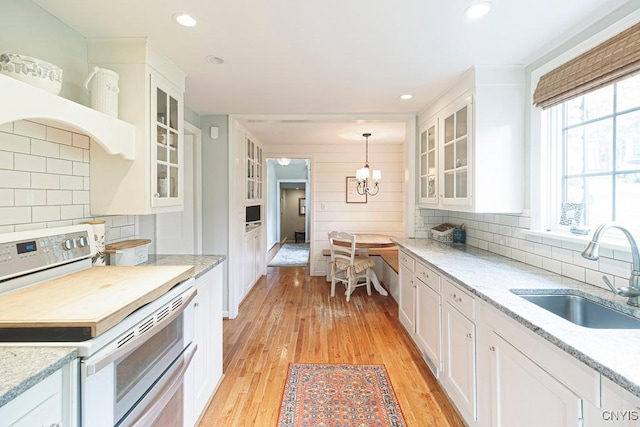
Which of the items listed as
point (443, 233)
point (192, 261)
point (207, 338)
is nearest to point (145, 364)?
point (207, 338)

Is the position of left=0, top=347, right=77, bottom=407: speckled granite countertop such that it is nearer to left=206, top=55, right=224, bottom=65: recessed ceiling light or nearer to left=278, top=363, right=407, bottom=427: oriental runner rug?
left=278, top=363, right=407, bottom=427: oriental runner rug

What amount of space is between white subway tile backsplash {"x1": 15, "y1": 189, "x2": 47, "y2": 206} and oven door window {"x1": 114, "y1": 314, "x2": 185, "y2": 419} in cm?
92

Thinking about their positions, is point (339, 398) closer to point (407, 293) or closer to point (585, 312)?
point (407, 293)

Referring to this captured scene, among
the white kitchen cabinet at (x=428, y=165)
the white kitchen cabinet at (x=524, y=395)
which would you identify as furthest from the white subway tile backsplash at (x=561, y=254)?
the white kitchen cabinet at (x=428, y=165)

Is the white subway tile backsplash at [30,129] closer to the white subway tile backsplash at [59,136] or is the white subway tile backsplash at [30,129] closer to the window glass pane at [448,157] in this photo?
the white subway tile backsplash at [59,136]

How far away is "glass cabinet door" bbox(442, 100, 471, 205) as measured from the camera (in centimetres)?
233

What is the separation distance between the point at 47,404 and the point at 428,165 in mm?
3172

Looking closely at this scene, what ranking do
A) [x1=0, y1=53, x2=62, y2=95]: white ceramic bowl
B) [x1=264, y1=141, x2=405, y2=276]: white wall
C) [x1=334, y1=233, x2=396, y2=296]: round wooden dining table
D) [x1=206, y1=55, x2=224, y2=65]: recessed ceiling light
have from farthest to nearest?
[x1=264, y1=141, x2=405, y2=276]: white wall < [x1=334, y1=233, x2=396, y2=296]: round wooden dining table < [x1=206, y1=55, x2=224, y2=65]: recessed ceiling light < [x1=0, y1=53, x2=62, y2=95]: white ceramic bowl

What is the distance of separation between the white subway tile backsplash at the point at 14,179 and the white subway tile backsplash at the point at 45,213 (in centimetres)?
12

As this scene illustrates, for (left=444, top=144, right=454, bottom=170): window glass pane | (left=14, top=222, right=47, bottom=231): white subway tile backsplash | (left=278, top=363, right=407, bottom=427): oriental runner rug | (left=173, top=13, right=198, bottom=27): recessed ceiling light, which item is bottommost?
(left=278, top=363, right=407, bottom=427): oriental runner rug

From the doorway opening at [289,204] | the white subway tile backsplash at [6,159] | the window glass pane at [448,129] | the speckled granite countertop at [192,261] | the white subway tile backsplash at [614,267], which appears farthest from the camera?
the doorway opening at [289,204]

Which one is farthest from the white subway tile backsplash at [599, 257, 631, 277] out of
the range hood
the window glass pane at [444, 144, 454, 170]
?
the range hood

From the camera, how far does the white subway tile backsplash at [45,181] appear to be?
1.46 meters

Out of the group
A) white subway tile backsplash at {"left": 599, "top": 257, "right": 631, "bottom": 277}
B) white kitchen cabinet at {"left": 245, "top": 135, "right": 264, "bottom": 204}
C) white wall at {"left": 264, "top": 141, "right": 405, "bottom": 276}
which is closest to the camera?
white subway tile backsplash at {"left": 599, "top": 257, "right": 631, "bottom": 277}
